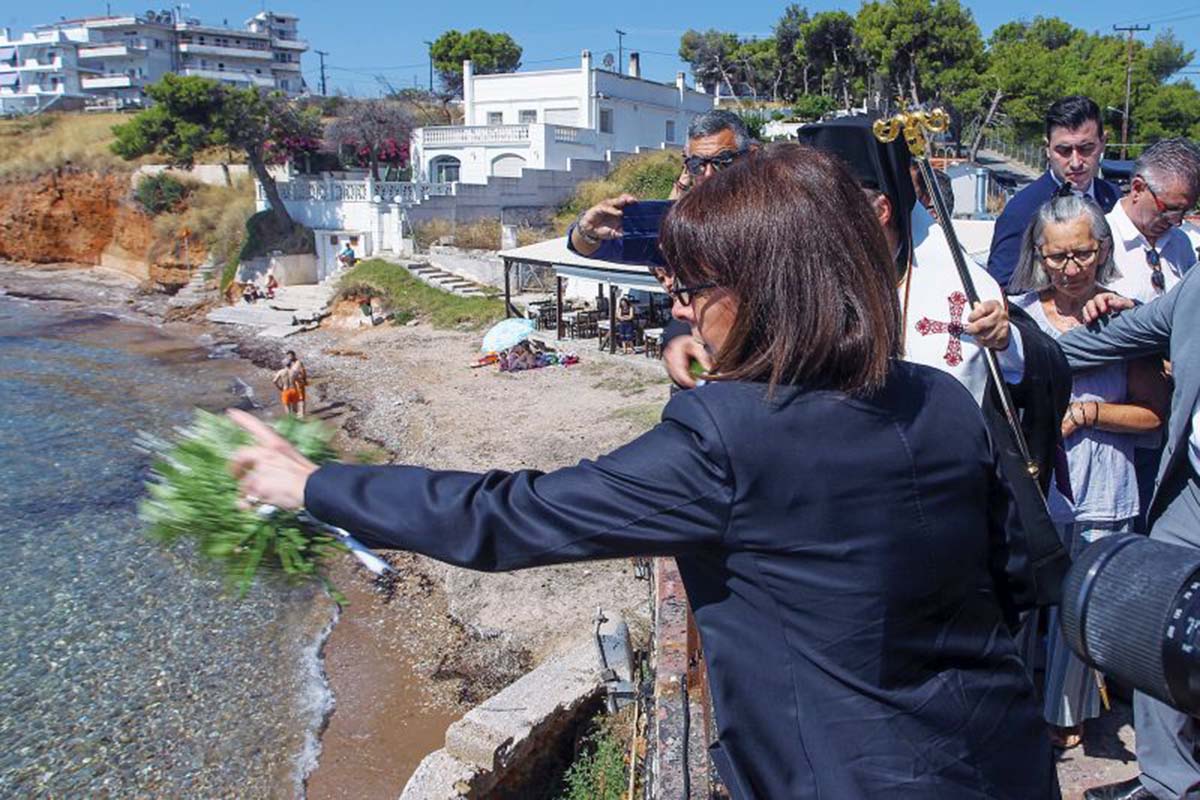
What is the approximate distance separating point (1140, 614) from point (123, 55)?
10461 centimetres

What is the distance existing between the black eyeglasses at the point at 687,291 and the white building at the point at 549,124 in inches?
1399

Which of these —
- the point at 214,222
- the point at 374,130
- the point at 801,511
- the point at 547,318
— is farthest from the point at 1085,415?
the point at 214,222

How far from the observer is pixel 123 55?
297 ft

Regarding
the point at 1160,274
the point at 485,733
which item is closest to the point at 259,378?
the point at 485,733

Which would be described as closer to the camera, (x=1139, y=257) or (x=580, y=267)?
(x=1139, y=257)

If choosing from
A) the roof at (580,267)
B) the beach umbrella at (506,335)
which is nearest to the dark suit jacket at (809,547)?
the roof at (580,267)

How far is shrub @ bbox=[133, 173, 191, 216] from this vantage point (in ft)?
138

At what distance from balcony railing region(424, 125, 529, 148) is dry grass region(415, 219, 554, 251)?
4601 millimetres

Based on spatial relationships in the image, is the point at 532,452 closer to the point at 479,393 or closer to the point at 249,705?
the point at 479,393

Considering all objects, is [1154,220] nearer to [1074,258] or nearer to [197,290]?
[1074,258]

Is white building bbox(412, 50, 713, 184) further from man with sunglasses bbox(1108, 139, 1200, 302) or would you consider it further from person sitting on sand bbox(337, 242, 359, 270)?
man with sunglasses bbox(1108, 139, 1200, 302)

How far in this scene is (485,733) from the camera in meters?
6.45

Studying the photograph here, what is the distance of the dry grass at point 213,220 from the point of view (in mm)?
38469

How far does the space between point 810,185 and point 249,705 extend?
9.62m
